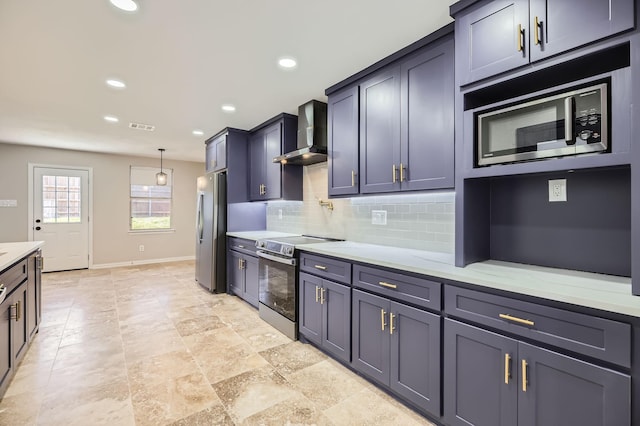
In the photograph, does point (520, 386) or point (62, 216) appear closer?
point (520, 386)

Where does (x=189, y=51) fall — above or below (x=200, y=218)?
above

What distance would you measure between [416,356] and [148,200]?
276 inches

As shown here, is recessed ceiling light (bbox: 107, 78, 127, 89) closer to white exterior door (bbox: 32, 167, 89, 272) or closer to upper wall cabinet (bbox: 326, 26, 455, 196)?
upper wall cabinet (bbox: 326, 26, 455, 196)

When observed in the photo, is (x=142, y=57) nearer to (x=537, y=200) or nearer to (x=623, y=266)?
(x=537, y=200)

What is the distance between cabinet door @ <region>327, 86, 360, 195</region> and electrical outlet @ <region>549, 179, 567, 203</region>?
1392 millimetres

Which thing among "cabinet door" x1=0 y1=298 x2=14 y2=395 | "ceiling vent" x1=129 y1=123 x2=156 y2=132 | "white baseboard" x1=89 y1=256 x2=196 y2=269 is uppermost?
"ceiling vent" x1=129 y1=123 x2=156 y2=132

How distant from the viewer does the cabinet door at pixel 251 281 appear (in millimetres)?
3709

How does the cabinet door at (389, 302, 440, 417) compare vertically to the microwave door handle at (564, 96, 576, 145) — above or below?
below

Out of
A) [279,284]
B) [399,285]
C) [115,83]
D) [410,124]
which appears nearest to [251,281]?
[279,284]

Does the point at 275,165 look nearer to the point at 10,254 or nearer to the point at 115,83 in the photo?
the point at 115,83

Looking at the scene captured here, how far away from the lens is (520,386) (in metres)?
1.33

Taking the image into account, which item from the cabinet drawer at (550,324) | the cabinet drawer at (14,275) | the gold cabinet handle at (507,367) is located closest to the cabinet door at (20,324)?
the cabinet drawer at (14,275)

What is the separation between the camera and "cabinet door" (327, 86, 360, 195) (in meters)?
2.70

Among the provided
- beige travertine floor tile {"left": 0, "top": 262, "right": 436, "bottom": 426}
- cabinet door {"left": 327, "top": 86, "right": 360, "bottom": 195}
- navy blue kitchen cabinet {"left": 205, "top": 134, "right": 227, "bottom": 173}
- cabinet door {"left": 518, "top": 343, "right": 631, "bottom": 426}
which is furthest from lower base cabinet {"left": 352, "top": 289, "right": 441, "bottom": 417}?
navy blue kitchen cabinet {"left": 205, "top": 134, "right": 227, "bottom": 173}
